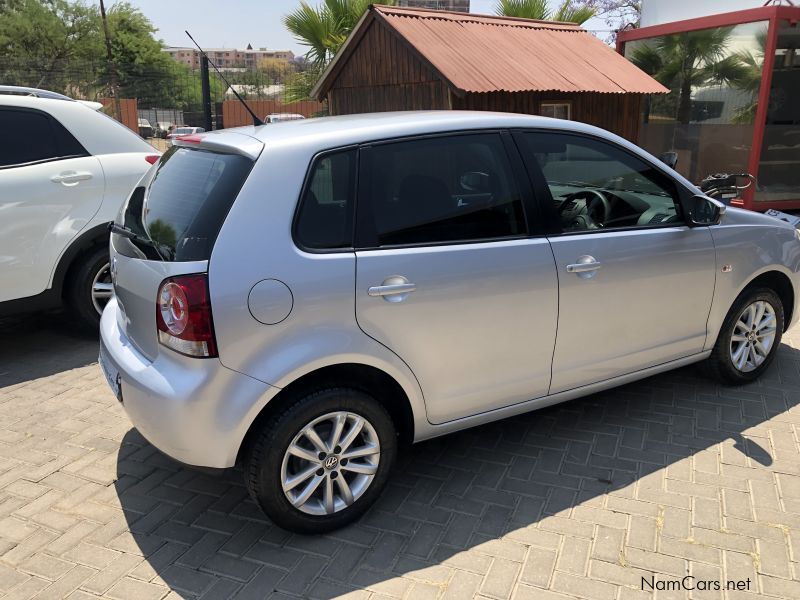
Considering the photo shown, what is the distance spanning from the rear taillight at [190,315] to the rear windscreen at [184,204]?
101mm

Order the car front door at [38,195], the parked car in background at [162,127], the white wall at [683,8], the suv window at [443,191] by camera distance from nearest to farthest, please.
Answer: the suv window at [443,191]
the car front door at [38,195]
the white wall at [683,8]
the parked car in background at [162,127]

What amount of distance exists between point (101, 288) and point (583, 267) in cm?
354

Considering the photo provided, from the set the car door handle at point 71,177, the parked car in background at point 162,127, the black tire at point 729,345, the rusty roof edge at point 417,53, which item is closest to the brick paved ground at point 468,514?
the black tire at point 729,345

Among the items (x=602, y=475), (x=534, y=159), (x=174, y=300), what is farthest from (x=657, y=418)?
(x=174, y=300)

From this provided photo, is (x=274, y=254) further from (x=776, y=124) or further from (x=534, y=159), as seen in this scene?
(x=776, y=124)

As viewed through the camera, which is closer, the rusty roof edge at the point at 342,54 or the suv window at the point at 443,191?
the suv window at the point at 443,191

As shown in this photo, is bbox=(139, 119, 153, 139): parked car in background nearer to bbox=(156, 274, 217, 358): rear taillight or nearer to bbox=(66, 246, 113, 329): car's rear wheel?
bbox=(66, 246, 113, 329): car's rear wheel

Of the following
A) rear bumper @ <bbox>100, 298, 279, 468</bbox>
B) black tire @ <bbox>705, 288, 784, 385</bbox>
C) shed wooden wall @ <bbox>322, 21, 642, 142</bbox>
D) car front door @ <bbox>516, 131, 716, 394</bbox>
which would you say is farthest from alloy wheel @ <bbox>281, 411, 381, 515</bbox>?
shed wooden wall @ <bbox>322, 21, 642, 142</bbox>

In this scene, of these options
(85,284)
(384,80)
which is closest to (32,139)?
(85,284)

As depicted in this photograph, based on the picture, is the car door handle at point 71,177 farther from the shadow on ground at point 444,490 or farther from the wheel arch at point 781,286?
Result: the wheel arch at point 781,286

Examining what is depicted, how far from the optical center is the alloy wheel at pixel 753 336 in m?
4.05

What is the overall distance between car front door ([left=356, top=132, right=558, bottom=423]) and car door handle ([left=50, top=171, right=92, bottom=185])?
2.88m

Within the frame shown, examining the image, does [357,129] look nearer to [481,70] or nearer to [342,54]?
[481,70]

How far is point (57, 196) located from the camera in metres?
4.60
